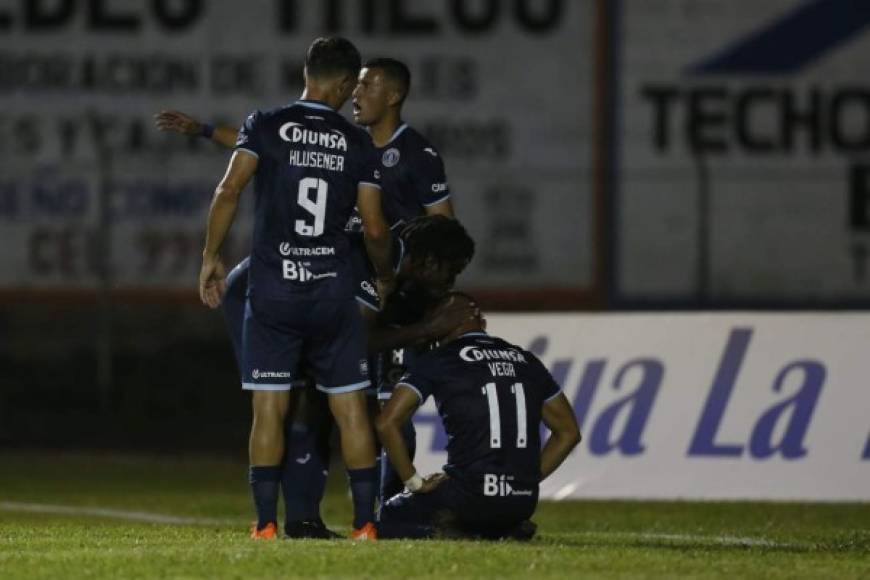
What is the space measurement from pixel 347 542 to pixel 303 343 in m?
1.04

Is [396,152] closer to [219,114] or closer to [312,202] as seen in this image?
[312,202]

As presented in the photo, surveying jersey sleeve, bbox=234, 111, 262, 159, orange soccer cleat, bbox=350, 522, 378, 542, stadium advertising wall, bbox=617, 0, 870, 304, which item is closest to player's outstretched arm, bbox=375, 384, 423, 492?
orange soccer cleat, bbox=350, 522, 378, 542

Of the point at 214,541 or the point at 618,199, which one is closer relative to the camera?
the point at 214,541

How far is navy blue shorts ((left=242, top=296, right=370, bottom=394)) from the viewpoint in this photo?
31.8ft

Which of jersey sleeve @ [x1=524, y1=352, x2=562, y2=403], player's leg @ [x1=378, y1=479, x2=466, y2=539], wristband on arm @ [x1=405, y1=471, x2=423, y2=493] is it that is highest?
jersey sleeve @ [x1=524, y1=352, x2=562, y2=403]

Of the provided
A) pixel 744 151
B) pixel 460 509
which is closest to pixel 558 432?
pixel 460 509

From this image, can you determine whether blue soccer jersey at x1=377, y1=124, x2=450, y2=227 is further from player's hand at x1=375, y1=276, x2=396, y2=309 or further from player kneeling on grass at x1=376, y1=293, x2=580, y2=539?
player kneeling on grass at x1=376, y1=293, x2=580, y2=539

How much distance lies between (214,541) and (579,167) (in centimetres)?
1266

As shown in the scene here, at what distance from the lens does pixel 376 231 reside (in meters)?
9.84

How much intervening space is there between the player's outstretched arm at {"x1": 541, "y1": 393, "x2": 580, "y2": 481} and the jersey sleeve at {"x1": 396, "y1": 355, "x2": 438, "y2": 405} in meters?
0.53

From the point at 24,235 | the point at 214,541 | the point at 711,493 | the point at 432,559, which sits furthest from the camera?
the point at 24,235

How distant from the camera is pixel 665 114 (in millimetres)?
21859

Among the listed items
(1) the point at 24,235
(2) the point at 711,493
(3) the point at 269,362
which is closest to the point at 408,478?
(3) the point at 269,362

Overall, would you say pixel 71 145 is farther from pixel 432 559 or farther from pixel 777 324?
pixel 432 559
